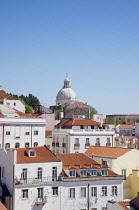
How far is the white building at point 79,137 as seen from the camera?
69062 millimetres

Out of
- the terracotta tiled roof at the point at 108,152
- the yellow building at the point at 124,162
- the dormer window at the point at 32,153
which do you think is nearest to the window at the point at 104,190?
the yellow building at the point at 124,162

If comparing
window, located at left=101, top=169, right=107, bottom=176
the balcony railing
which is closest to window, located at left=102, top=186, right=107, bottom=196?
window, located at left=101, top=169, right=107, bottom=176

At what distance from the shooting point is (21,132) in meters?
64.7

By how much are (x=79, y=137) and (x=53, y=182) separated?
2269cm

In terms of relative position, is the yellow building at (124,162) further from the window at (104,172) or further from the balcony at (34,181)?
the balcony at (34,181)

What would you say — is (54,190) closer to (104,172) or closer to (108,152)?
(104,172)

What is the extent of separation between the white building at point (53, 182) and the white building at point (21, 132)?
12.7 metres

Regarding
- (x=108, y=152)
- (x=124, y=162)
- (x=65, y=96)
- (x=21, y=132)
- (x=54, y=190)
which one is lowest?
(x=54, y=190)

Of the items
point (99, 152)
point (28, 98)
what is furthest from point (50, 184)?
point (28, 98)

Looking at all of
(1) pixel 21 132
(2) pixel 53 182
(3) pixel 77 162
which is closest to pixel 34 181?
(2) pixel 53 182

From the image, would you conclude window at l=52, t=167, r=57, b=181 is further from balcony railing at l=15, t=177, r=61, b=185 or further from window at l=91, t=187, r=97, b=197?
window at l=91, t=187, r=97, b=197

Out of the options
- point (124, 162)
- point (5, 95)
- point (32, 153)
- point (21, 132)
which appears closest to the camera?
point (32, 153)

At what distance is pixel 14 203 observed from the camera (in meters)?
45.5

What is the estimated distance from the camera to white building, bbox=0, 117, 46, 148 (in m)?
63.2
